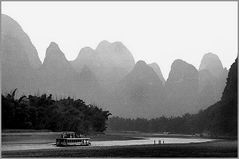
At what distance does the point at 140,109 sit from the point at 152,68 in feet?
19.1

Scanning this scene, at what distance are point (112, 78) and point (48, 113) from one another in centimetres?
631

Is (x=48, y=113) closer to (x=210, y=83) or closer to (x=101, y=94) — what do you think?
(x=101, y=94)

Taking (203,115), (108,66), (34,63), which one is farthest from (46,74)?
(203,115)

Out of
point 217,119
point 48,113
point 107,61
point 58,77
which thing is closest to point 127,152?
point 107,61

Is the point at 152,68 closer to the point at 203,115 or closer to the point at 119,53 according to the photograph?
the point at 119,53

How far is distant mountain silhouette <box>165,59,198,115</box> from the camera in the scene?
22844 mm

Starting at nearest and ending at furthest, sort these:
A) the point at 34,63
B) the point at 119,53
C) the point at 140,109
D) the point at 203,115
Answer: the point at 119,53 < the point at 34,63 < the point at 140,109 < the point at 203,115

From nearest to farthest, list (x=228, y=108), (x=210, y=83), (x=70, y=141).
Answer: (x=210, y=83) → (x=70, y=141) → (x=228, y=108)

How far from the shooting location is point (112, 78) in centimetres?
2295

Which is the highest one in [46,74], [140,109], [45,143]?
[46,74]

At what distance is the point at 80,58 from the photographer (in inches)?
790

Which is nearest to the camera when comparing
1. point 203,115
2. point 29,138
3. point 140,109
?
point 29,138

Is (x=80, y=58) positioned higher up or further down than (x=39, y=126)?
higher up

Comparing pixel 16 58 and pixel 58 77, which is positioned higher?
pixel 16 58
